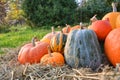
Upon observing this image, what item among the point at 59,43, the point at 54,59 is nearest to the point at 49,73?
the point at 54,59

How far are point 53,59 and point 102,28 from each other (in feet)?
1.59

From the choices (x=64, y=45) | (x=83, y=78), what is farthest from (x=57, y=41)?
(x=83, y=78)

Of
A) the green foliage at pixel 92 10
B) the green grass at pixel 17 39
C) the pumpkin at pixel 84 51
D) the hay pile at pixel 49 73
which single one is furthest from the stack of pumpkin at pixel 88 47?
the green foliage at pixel 92 10

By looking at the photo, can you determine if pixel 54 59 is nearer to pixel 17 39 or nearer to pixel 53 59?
pixel 53 59

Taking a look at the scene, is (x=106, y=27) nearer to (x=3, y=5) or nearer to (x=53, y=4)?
(x=53, y=4)

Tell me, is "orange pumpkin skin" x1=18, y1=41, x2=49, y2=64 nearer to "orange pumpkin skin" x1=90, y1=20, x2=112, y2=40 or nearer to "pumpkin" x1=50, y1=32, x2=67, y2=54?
"pumpkin" x1=50, y1=32, x2=67, y2=54

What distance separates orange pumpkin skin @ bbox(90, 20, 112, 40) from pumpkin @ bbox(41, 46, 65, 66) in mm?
364

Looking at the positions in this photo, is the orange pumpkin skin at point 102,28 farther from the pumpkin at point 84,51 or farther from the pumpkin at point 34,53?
the pumpkin at point 34,53

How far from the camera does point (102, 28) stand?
9.68ft

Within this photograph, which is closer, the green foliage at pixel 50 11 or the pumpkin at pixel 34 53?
the pumpkin at pixel 34 53

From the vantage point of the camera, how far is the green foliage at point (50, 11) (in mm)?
10102

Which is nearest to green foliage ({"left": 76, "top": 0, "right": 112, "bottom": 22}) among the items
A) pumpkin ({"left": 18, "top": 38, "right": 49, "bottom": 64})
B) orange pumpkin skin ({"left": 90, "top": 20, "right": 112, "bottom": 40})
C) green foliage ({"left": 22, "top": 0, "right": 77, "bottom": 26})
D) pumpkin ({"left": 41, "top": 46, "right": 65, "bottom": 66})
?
green foliage ({"left": 22, "top": 0, "right": 77, "bottom": 26})

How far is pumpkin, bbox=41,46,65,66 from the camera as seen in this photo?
282 cm

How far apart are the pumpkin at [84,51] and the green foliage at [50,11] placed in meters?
7.19
